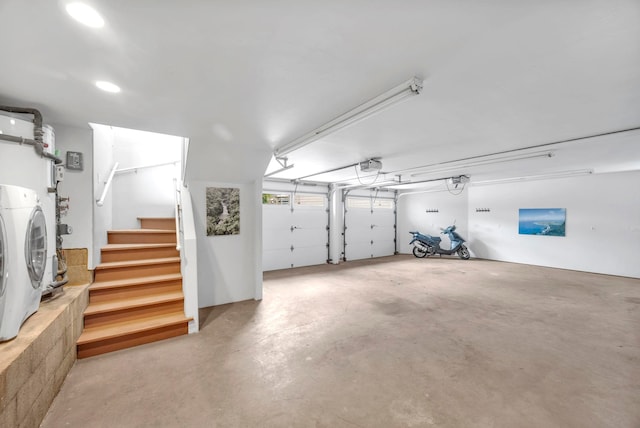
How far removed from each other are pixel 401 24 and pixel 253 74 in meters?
1.02

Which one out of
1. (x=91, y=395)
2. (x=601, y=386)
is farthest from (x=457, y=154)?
(x=91, y=395)

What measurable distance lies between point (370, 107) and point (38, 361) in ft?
9.85

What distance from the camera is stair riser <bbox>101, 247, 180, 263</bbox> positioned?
130 inches

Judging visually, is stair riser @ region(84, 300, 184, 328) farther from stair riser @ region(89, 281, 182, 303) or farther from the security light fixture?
the security light fixture

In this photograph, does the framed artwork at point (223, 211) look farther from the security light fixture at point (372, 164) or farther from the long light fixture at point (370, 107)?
the security light fixture at point (372, 164)

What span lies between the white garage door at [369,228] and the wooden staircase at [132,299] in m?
5.46

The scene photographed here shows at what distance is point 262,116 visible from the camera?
2.49 metres

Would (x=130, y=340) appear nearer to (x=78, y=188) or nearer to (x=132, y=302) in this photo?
(x=132, y=302)

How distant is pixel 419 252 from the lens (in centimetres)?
858

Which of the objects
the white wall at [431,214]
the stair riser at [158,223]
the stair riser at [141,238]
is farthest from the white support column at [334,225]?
the stair riser at [141,238]

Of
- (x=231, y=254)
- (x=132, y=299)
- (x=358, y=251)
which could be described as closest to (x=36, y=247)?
(x=132, y=299)

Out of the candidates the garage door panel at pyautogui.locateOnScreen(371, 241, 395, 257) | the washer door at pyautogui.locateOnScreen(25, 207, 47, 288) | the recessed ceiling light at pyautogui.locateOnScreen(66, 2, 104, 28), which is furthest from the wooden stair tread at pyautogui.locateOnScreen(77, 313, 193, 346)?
the garage door panel at pyautogui.locateOnScreen(371, 241, 395, 257)

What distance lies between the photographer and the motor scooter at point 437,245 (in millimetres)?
8117

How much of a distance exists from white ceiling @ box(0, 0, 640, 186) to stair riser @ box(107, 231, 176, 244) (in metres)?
1.73
